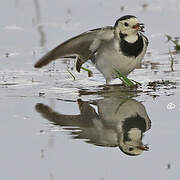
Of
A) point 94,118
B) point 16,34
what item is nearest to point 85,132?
point 94,118

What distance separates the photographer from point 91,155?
6.54m

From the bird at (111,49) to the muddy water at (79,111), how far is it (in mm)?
250

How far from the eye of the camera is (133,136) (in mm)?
7125

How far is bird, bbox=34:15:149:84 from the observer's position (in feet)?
30.2

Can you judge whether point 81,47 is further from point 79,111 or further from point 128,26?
point 79,111

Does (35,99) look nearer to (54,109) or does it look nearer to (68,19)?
(54,109)

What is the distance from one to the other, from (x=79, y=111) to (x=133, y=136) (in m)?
1.18

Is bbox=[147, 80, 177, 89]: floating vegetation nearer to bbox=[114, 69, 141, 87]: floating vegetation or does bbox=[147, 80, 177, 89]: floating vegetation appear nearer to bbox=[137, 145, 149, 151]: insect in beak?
bbox=[114, 69, 141, 87]: floating vegetation

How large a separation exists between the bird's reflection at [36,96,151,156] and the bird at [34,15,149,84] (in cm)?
60

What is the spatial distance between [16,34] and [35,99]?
4.04m

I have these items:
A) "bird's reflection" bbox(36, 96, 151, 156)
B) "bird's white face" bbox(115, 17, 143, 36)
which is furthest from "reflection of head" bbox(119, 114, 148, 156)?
"bird's white face" bbox(115, 17, 143, 36)

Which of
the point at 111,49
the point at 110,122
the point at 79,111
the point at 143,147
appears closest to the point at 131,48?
the point at 111,49

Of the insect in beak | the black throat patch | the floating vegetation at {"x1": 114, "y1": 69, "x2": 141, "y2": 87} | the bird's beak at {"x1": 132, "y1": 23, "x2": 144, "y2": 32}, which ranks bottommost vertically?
the insect in beak

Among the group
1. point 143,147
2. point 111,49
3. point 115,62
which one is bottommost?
point 143,147
